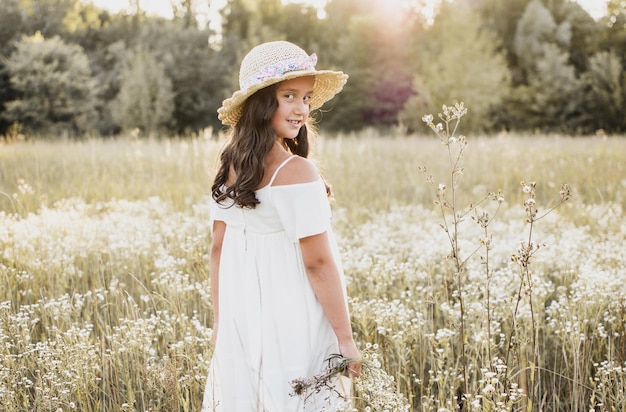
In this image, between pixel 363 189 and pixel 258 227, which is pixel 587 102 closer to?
pixel 363 189

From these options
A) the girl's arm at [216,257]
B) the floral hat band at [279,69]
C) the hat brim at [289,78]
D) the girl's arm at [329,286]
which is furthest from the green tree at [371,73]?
the girl's arm at [329,286]

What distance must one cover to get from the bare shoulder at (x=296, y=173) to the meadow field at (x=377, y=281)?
1.45ft

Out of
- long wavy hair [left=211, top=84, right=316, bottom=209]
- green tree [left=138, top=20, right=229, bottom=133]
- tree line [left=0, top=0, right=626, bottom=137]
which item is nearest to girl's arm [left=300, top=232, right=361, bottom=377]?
long wavy hair [left=211, top=84, right=316, bottom=209]

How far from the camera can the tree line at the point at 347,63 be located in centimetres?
2456

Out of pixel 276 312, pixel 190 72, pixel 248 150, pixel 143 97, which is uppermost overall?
pixel 190 72

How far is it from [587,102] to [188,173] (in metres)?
30.1

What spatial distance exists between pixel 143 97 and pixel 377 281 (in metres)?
27.9

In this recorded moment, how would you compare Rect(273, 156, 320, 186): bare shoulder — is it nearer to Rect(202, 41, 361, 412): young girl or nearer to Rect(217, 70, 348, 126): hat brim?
Rect(202, 41, 361, 412): young girl

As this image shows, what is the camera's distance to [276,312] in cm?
231

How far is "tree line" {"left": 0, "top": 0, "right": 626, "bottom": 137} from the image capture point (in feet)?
80.6

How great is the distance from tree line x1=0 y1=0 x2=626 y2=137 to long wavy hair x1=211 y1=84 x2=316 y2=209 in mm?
22518

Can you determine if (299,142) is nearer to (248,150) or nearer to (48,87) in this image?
(248,150)

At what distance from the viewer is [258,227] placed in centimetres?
239

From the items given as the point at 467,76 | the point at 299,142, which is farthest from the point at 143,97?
the point at 299,142
